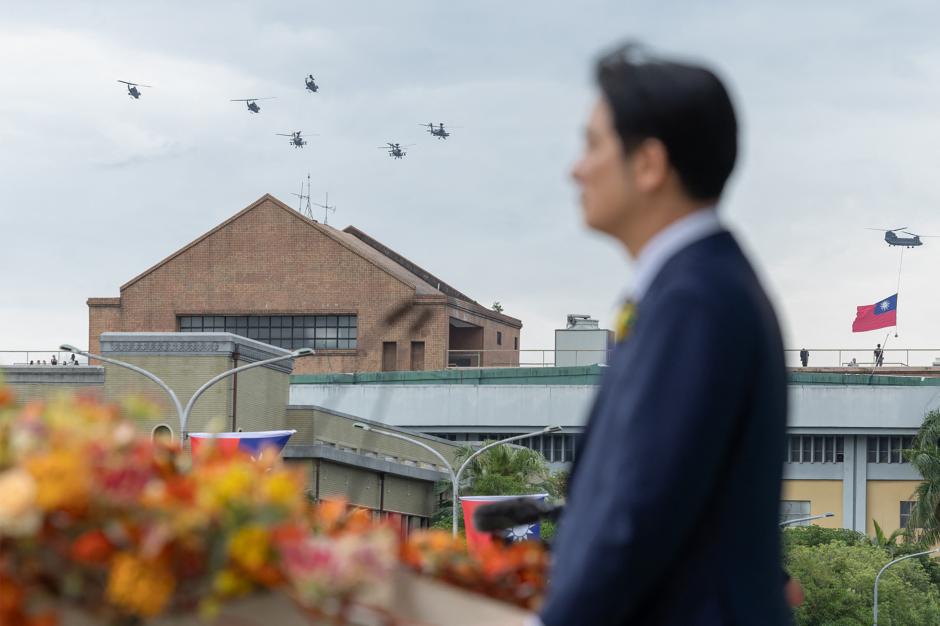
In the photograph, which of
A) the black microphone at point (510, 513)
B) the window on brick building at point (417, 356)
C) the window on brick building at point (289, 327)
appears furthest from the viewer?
the window on brick building at point (417, 356)

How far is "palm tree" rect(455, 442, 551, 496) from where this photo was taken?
5673 cm

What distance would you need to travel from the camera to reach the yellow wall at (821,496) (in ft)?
261

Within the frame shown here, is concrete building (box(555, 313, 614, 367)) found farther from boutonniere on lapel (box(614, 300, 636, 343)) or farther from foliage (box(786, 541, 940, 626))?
boutonniere on lapel (box(614, 300, 636, 343))

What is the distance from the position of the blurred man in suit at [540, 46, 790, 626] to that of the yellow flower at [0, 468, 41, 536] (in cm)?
74

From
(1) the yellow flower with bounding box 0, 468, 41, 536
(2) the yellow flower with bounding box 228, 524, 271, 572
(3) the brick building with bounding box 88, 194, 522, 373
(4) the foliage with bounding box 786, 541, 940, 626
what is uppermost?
(3) the brick building with bounding box 88, 194, 522, 373

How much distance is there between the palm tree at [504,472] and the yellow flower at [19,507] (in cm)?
5461

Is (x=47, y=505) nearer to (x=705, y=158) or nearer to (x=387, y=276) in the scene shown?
(x=705, y=158)

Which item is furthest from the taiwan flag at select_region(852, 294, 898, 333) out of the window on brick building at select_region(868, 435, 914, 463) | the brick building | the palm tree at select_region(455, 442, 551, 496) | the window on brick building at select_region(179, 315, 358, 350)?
the palm tree at select_region(455, 442, 551, 496)

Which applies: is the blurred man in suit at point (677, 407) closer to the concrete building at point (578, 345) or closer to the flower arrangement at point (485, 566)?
the flower arrangement at point (485, 566)

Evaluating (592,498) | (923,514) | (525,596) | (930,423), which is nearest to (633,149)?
(592,498)

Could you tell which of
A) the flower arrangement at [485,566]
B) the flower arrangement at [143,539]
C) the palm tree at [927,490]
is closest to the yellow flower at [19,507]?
the flower arrangement at [143,539]

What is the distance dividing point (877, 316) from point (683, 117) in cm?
10019

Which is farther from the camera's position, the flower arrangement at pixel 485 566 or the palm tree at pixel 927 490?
the palm tree at pixel 927 490

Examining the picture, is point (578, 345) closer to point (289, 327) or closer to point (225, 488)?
point (289, 327)
